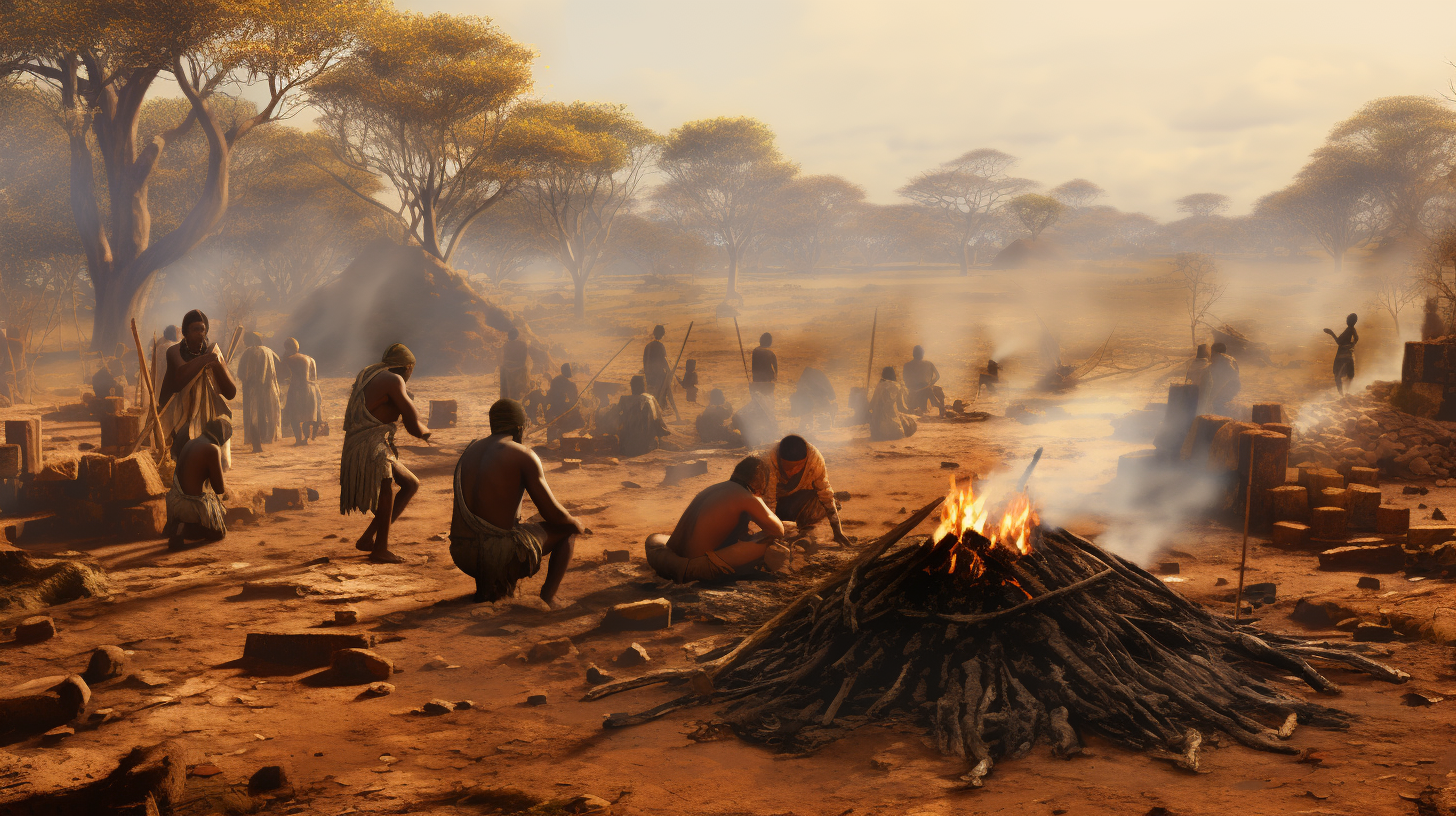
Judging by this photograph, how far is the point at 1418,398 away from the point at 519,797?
1485cm

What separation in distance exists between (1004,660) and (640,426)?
8662 mm

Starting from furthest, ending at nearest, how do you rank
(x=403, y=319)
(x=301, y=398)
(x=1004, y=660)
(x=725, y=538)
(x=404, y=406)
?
(x=403, y=319), (x=301, y=398), (x=404, y=406), (x=725, y=538), (x=1004, y=660)

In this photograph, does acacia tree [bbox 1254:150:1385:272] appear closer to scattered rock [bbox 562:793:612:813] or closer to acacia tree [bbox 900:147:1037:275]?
acacia tree [bbox 900:147:1037:275]

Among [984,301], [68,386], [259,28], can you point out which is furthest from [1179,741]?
[984,301]

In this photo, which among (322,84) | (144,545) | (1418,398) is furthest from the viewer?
(322,84)

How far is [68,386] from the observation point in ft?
70.4

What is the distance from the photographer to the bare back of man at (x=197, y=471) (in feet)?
23.8

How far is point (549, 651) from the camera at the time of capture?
16.9ft

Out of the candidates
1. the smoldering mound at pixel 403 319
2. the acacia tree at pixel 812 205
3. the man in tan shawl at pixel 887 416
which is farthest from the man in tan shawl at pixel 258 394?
the acacia tree at pixel 812 205

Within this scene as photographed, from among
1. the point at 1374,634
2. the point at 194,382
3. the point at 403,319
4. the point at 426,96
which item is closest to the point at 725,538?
the point at 1374,634

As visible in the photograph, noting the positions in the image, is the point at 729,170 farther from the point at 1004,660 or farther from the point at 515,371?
the point at 1004,660

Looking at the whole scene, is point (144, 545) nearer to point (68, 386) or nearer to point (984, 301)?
point (68, 386)

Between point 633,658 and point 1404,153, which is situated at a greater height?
point 1404,153

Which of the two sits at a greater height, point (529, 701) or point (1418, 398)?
point (1418, 398)
